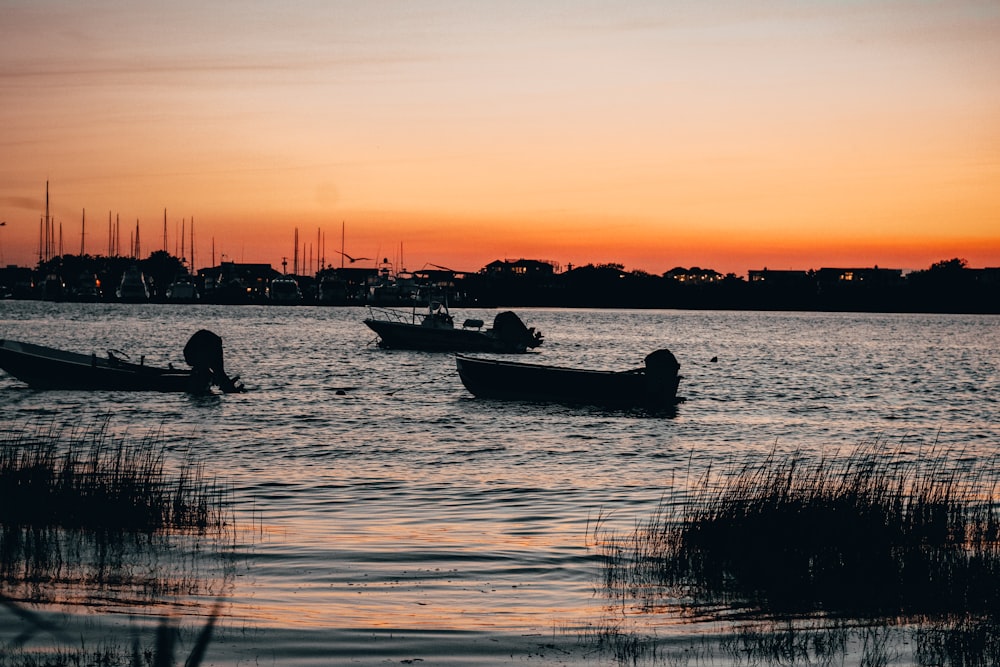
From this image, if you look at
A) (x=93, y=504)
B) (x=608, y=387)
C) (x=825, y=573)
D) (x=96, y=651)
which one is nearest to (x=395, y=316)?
(x=608, y=387)

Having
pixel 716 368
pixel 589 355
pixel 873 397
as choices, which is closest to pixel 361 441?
pixel 873 397

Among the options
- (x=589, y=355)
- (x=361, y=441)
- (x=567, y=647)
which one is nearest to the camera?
(x=567, y=647)

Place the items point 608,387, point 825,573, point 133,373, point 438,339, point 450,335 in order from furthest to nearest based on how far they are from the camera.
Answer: point 438,339 → point 450,335 → point 133,373 → point 608,387 → point 825,573

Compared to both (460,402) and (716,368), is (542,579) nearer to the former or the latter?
(460,402)

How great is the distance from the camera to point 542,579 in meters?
13.0

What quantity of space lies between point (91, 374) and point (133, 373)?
5.52ft

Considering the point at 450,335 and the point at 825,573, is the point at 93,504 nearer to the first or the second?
the point at 825,573

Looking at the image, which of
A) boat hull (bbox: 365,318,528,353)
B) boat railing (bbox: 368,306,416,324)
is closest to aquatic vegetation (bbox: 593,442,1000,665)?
boat railing (bbox: 368,306,416,324)

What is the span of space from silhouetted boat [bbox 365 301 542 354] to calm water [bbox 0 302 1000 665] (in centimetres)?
763

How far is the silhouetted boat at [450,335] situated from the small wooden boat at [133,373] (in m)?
35.4

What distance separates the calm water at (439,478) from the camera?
10312mm

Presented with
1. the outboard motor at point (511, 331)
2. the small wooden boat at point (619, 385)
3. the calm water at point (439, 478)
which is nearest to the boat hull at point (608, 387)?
the small wooden boat at point (619, 385)

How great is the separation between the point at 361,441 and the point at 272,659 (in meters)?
20.8

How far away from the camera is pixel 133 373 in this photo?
1612 inches
